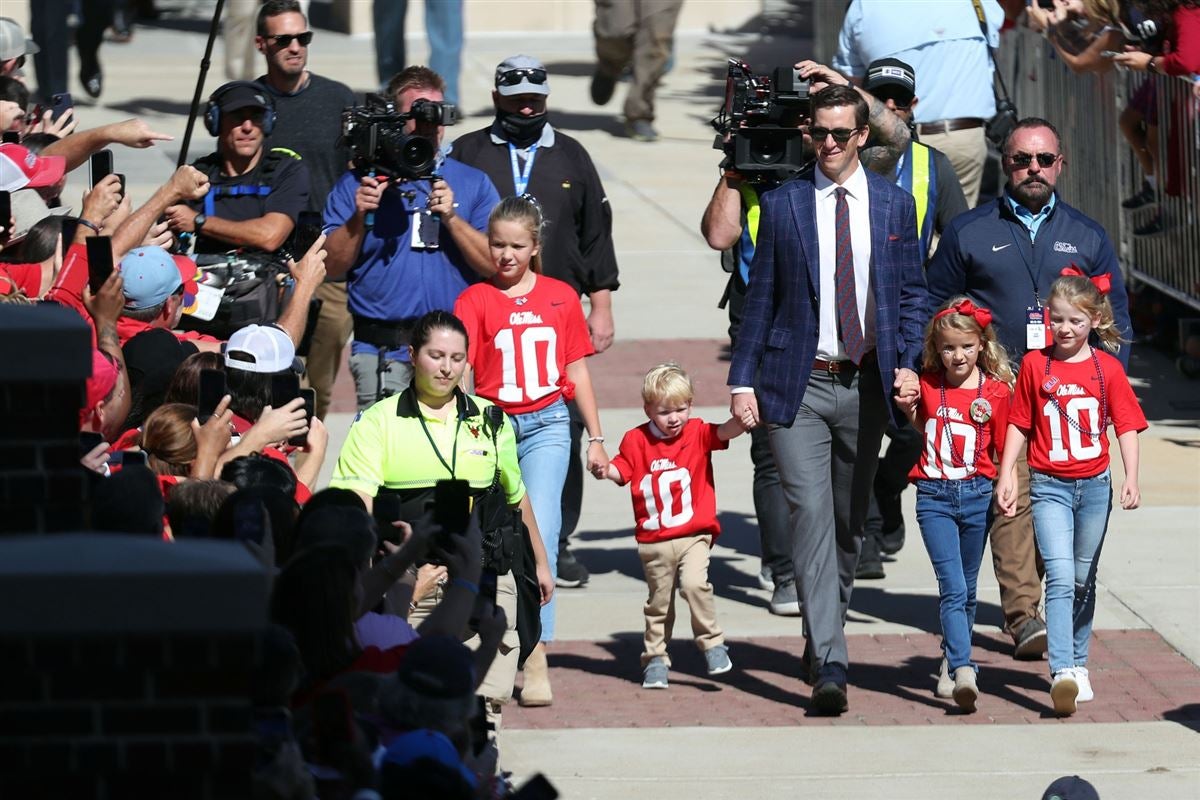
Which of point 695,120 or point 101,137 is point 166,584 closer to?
point 101,137

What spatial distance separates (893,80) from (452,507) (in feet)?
14.3

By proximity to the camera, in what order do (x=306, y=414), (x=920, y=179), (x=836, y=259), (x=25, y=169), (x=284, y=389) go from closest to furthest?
1. (x=306, y=414)
2. (x=284, y=389)
3. (x=836, y=259)
4. (x=25, y=169)
5. (x=920, y=179)

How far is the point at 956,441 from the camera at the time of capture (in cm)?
739

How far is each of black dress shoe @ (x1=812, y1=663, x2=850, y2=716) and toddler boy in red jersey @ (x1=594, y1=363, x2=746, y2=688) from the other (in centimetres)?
58

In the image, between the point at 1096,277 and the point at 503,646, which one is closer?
the point at 503,646

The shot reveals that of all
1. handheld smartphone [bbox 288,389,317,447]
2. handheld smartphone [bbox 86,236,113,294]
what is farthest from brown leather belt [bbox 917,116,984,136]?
handheld smartphone [bbox 86,236,113,294]

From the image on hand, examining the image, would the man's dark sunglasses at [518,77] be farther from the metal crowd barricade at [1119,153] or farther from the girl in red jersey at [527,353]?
the metal crowd barricade at [1119,153]

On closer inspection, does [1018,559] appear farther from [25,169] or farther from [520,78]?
[25,169]

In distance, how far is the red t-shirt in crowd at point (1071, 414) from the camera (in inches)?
286

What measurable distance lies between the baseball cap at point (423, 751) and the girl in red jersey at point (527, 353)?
3802 millimetres

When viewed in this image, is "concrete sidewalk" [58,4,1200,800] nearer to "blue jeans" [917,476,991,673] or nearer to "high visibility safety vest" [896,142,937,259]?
"blue jeans" [917,476,991,673]

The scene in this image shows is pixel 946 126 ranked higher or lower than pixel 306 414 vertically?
higher

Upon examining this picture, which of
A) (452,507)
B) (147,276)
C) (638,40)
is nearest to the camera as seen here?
(452,507)

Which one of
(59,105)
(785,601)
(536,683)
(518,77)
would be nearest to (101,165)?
(59,105)
